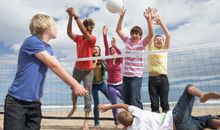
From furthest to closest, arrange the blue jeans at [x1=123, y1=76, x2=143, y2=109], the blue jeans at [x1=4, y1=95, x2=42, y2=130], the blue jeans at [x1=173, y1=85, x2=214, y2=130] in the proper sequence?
the blue jeans at [x1=123, y1=76, x2=143, y2=109] < the blue jeans at [x1=173, y1=85, x2=214, y2=130] < the blue jeans at [x1=4, y1=95, x2=42, y2=130]

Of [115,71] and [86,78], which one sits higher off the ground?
[115,71]

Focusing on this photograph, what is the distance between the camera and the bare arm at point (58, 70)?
3561 millimetres

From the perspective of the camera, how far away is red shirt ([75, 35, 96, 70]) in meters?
7.63

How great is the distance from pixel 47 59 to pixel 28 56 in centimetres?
28

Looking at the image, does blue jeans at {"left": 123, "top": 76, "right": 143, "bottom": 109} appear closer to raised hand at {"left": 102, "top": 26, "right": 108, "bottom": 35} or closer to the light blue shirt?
raised hand at {"left": 102, "top": 26, "right": 108, "bottom": 35}

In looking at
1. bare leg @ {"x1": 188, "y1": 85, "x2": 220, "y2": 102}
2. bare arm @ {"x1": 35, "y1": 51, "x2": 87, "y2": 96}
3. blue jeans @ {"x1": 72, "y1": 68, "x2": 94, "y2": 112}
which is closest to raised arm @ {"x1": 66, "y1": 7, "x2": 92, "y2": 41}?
blue jeans @ {"x1": 72, "y1": 68, "x2": 94, "y2": 112}

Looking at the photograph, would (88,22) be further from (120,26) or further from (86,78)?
(86,78)

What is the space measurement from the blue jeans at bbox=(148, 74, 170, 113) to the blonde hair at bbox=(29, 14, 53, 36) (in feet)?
12.0

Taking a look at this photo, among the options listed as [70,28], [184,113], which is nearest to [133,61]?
[70,28]

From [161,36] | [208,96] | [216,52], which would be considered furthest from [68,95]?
[208,96]

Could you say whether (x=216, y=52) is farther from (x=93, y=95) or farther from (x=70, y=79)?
(x=70, y=79)

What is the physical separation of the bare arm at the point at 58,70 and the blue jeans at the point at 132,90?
131 inches

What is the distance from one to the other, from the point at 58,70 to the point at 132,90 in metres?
3.39

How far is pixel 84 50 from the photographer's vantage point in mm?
7887
